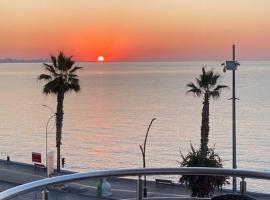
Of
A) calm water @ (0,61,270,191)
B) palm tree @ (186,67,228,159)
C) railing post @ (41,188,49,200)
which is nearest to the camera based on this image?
railing post @ (41,188,49,200)

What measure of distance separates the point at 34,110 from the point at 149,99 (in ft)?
120

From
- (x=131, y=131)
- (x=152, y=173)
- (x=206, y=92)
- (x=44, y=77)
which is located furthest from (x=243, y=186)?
(x=131, y=131)

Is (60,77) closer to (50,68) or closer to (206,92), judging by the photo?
(50,68)

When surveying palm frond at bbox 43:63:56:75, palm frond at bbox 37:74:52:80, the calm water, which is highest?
palm frond at bbox 43:63:56:75

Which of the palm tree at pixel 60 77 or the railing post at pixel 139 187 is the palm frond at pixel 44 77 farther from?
the railing post at pixel 139 187

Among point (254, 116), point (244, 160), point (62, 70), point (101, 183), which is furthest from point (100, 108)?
point (101, 183)

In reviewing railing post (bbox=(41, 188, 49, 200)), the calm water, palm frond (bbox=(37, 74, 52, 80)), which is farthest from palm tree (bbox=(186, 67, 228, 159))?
railing post (bbox=(41, 188, 49, 200))

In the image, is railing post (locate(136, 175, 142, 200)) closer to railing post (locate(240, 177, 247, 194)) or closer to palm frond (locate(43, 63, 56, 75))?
railing post (locate(240, 177, 247, 194))

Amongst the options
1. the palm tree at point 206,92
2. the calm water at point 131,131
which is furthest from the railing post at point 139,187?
the calm water at point 131,131

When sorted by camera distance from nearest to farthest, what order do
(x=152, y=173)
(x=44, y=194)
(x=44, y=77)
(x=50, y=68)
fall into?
(x=44, y=194) < (x=152, y=173) < (x=44, y=77) < (x=50, y=68)

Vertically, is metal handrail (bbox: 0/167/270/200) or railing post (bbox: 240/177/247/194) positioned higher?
metal handrail (bbox: 0/167/270/200)

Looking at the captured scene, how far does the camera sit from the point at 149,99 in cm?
14462

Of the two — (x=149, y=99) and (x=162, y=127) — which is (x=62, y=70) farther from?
(x=149, y=99)

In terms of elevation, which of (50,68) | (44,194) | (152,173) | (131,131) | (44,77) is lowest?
(131,131)
